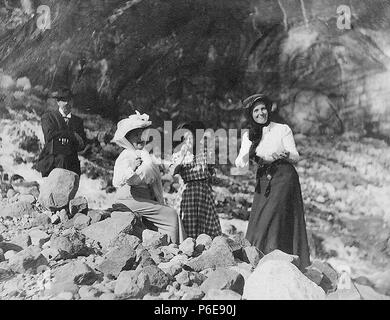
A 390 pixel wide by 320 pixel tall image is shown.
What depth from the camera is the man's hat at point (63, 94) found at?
5199 millimetres

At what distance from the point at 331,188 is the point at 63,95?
2491 millimetres

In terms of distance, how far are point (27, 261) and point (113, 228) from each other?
66 cm

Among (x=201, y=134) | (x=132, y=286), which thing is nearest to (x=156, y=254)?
(x=132, y=286)

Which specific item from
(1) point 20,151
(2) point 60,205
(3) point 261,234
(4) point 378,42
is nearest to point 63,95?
(1) point 20,151

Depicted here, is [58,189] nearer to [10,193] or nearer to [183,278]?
[10,193]

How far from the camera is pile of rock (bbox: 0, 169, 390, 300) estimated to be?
396 centimetres

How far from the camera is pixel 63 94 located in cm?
522

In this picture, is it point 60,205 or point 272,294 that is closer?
point 272,294

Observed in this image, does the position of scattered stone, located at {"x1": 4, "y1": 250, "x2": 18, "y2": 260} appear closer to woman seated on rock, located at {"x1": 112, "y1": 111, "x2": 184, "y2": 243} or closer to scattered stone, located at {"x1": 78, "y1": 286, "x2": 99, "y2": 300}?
scattered stone, located at {"x1": 78, "y1": 286, "x2": 99, "y2": 300}

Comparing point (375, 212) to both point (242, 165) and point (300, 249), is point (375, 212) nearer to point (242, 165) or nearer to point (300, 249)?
point (300, 249)

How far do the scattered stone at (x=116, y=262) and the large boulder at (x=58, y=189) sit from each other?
959 millimetres

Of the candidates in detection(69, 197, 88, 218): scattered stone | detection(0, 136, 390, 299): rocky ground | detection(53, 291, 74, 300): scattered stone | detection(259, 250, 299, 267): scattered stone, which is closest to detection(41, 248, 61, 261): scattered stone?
→ detection(0, 136, 390, 299): rocky ground

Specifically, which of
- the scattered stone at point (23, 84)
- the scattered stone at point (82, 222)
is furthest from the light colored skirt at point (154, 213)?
the scattered stone at point (23, 84)

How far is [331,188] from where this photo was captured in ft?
16.9
